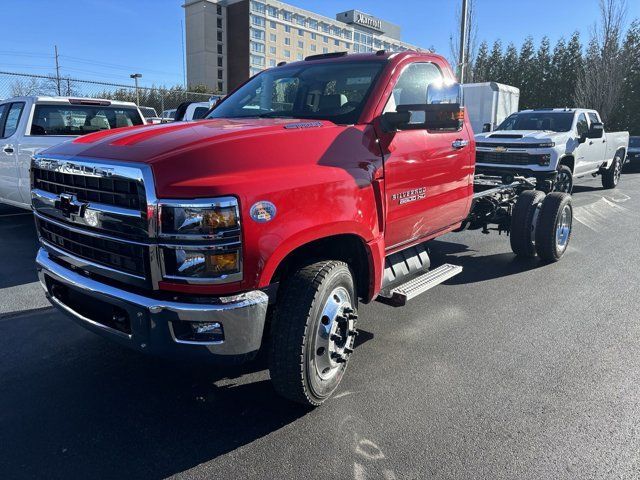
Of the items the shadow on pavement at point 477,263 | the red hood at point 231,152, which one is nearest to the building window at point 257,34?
the shadow on pavement at point 477,263

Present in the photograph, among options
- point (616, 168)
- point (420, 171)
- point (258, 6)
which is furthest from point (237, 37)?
point (420, 171)

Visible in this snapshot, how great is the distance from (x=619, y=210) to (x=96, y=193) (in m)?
11.2

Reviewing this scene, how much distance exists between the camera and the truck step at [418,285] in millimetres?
3754

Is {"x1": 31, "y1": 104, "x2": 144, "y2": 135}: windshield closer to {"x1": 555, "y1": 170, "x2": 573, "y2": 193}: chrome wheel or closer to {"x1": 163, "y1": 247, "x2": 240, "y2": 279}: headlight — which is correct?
{"x1": 163, "y1": 247, "x2": 240, "y2": 279}: headlight

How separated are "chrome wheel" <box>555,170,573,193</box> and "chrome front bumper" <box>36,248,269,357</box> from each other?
931 centimetres

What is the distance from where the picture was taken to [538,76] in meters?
39.4

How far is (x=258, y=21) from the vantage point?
81750 mm

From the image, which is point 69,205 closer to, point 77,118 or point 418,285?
point 418,285

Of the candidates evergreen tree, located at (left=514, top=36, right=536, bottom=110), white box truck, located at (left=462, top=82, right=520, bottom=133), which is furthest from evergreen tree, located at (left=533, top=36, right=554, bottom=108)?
white box truck, located at (left=462, top=82, right=520, bottom=133)

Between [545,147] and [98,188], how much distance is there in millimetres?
9127

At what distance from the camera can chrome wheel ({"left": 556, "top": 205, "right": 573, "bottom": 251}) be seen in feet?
20.9

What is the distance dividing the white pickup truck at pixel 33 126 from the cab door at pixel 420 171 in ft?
17.7

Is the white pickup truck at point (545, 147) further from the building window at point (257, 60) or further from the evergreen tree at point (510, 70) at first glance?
the building window at point (257, 60)

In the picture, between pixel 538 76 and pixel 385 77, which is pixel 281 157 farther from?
pixel 538 76
